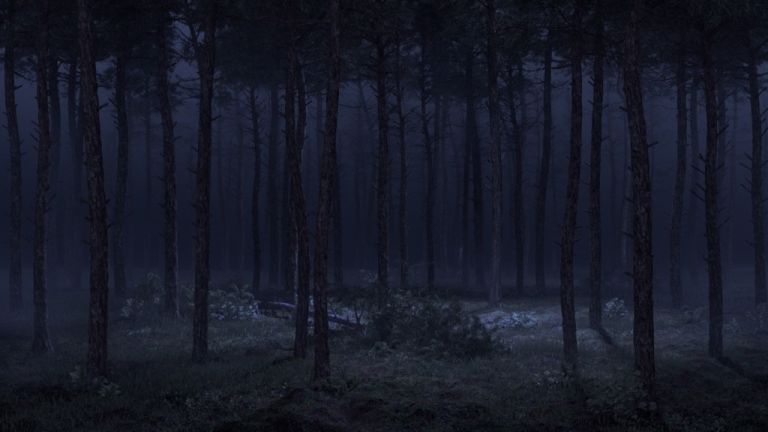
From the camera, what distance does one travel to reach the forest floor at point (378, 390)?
10461 millimetres

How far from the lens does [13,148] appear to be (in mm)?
21750

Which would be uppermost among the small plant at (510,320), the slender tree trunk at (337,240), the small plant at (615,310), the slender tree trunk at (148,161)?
the slender tree trunk at (148,161)

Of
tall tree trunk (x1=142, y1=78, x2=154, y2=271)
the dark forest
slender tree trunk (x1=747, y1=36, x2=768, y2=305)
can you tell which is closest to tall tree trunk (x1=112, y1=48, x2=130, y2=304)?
the dark forest

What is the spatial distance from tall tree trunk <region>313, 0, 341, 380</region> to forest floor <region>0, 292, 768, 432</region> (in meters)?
0.82

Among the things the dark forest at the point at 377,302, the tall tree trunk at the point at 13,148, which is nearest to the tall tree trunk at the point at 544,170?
the dark forest at the point at 377,302

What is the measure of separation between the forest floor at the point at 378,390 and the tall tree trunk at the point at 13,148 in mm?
6254

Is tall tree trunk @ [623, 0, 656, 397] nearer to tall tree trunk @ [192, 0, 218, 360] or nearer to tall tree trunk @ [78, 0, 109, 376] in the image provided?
tall tree trunk @ [192, 0, 218, 360]

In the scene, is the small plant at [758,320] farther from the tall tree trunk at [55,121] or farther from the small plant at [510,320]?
the tall tree trunk at [55,121]

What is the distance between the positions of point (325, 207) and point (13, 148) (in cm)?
1513

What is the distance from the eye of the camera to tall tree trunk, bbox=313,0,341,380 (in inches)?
499

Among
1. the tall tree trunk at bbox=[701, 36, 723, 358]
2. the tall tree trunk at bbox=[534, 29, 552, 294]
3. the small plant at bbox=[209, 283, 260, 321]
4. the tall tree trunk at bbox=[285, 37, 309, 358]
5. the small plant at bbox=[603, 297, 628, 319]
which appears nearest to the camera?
the tall tree trunk at bbox=[285, 37, 309, 358]

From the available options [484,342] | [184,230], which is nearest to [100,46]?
[484,342]

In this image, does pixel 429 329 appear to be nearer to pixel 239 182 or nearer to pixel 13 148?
pixel 13 148

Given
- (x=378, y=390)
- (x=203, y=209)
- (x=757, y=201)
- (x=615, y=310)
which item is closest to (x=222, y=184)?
(x=615, y=310)
